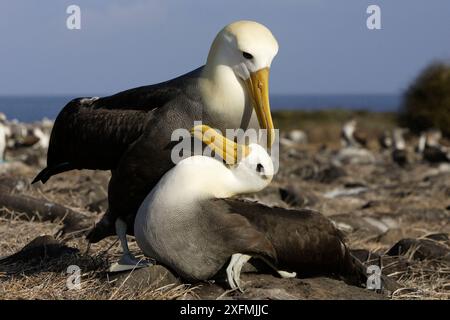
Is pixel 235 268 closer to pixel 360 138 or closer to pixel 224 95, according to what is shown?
pixel 224 95

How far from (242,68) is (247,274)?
1.12m

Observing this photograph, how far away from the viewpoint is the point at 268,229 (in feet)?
13.7

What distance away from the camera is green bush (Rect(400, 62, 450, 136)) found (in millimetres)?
26859

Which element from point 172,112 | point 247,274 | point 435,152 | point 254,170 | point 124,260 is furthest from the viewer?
point 435,152

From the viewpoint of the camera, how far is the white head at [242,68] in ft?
14.2

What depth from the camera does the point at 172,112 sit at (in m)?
4.55

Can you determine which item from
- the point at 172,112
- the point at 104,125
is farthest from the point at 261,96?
the point at 104,125

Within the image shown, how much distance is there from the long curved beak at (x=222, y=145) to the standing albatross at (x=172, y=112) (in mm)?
276

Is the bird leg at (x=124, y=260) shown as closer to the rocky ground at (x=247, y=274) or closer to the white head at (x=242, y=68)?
the rocky ground at (x=247, y=274)

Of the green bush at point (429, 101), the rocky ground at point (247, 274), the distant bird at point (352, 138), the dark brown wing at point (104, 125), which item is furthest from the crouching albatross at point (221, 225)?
the green bush at point (429, 101)

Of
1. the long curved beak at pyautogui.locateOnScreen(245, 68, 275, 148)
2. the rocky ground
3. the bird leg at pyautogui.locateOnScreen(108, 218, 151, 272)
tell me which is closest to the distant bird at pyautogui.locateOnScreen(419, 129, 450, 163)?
the rocky ground

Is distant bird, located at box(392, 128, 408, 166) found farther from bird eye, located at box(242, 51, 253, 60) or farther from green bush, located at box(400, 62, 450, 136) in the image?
bird eye, located at box(242, 51, 253, 60)

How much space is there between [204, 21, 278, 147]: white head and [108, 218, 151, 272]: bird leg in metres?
0.99
